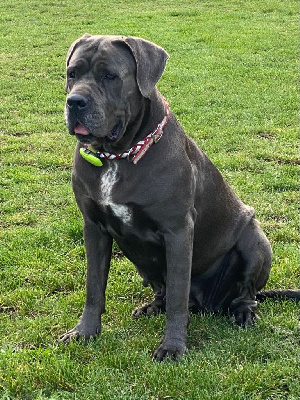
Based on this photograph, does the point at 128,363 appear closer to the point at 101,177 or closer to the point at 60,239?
the point at 101,177

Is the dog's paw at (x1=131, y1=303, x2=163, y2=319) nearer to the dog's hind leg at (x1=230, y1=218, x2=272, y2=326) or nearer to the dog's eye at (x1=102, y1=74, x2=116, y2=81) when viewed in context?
the dog's hind leg at (x1=230, y1=218, x2=272, y2=326)

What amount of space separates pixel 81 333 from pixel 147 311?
50 centimetres

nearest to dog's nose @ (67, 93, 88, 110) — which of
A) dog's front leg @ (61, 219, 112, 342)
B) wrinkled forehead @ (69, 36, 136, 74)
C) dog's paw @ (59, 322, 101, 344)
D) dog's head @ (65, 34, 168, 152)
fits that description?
dog's head @ (65, 34, 168, 152)

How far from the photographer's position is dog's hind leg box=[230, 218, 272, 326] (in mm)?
3965

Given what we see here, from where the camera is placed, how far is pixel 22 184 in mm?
6285

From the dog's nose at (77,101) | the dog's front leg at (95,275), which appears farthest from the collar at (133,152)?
the dog's front leg at (95,275)

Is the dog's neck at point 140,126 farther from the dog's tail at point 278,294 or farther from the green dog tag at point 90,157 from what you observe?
the dog's tail at point 278,294

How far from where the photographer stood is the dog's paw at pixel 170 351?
3.44 m

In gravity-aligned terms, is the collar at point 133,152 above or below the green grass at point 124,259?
above

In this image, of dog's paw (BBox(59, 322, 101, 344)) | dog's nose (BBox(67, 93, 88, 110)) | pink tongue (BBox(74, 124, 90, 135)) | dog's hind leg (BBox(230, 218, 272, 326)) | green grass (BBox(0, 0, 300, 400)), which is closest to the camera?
green grass (BBox(0, 0, 300, 400))

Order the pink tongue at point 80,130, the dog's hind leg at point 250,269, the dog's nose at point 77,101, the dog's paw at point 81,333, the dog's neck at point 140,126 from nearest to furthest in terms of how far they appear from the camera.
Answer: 1. the dog's nose at point 77,101
2. the pink tongue at point 80,130
3. the dog's neck at point 140,126
4. the dog's paw at point 81,333
5. the dog's hind leg at point 250,269

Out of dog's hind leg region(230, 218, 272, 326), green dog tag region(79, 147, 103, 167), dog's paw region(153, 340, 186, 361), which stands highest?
green dog tag region(79, 147, 103, 167)

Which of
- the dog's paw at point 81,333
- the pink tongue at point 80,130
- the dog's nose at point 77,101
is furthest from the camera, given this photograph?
the dog's paw at point 81,333

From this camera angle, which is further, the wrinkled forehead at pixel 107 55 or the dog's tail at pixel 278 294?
the dog's tail at pixel 278 294
